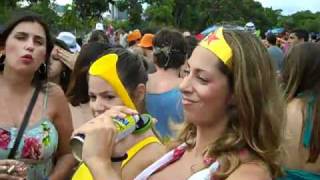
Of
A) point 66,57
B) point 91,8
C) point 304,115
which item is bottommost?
point 91,8

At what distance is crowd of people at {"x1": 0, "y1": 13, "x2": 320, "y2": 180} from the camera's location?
1.98 m

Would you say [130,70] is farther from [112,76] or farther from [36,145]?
[36,145]

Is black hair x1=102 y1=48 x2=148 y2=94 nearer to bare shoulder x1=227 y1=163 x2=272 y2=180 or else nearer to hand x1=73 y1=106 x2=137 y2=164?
hand x1=73 y1=106 x2=137 y2=164

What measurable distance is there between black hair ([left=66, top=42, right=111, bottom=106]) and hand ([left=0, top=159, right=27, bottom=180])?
96 cm

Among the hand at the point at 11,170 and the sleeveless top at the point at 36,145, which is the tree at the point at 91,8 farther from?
the hand at the point at 11,170

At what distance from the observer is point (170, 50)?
16.8 feet

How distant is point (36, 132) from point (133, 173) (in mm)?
1015

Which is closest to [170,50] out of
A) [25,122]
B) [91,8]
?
[25,122]

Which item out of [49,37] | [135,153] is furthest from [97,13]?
[135,153]

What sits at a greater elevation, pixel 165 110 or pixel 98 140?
pixel 98 140

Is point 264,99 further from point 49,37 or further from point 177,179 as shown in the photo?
point 49,37

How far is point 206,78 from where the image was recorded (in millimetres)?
1998

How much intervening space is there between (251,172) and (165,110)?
282 centimetres

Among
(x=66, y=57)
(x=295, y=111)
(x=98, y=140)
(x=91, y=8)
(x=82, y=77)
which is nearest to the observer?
(x=98, y=140)
